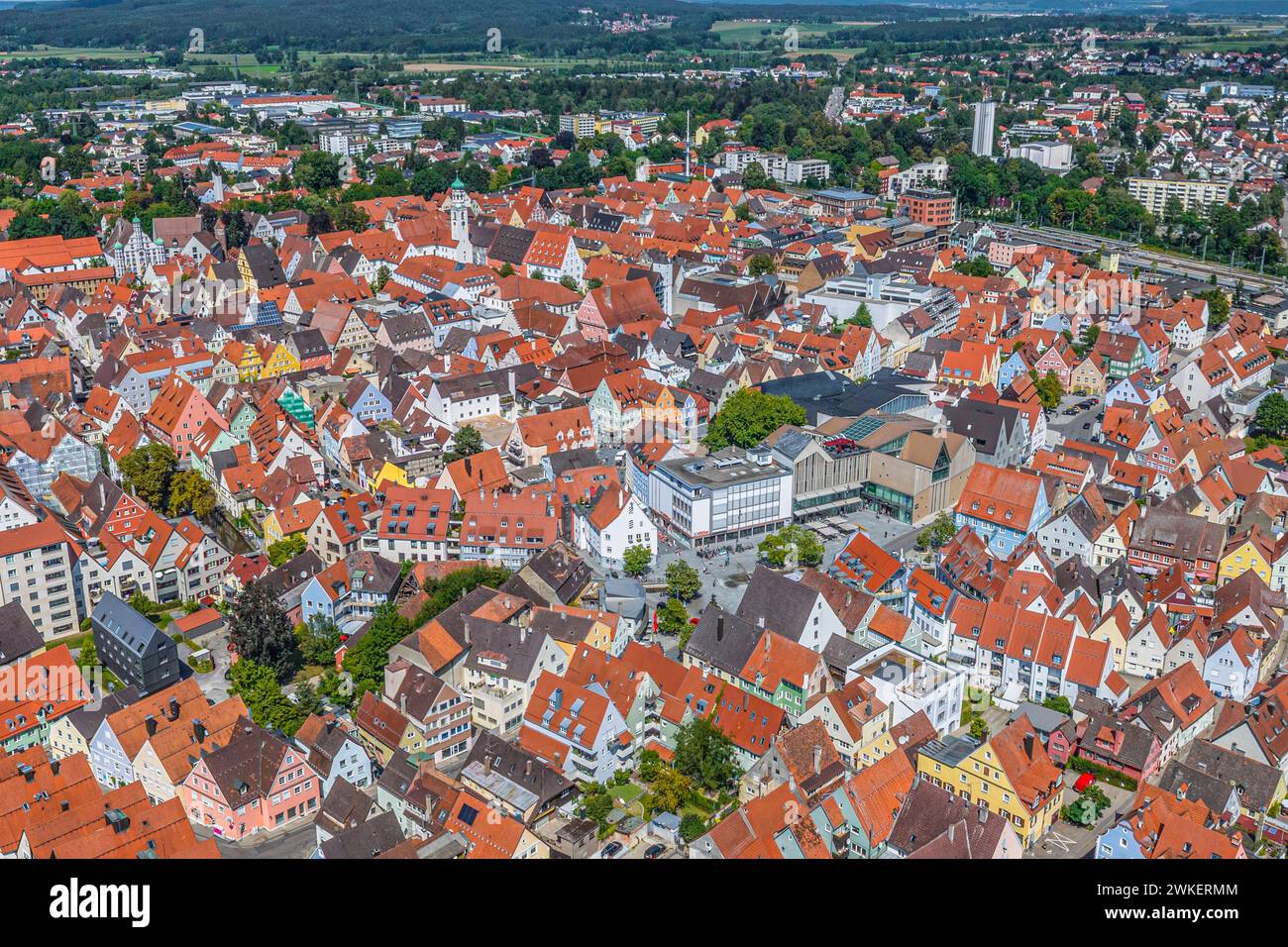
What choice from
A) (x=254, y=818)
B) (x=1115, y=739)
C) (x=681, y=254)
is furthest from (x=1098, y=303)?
(x=254, y=818)

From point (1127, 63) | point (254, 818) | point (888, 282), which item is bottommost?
point (254, 818)

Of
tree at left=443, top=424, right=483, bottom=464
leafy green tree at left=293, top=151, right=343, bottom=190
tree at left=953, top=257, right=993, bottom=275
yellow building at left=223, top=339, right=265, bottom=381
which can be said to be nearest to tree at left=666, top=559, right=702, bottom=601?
tree at left=443, top=424, right=483, bottom=464

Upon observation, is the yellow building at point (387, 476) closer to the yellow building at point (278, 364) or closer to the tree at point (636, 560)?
the tree at point (636, 560)

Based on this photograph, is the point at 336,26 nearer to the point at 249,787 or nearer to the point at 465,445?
the point at 465,445

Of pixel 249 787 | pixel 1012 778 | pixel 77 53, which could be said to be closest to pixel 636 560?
pixel 249 787

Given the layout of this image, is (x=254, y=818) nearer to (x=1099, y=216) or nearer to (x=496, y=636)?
(x=496, y=636)

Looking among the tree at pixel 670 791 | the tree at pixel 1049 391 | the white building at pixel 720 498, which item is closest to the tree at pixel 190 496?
the white building at pixel 720 498
